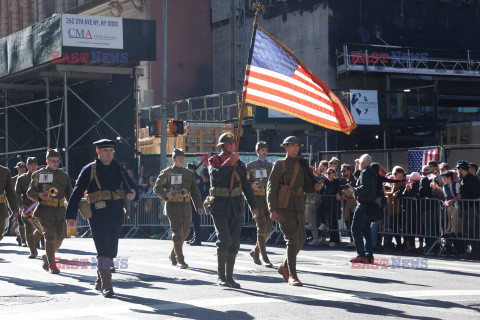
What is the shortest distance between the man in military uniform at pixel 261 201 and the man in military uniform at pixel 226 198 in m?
2.24

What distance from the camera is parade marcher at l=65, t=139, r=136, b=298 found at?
31.0 ft

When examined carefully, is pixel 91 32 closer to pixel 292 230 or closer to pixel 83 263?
pixel 83 263

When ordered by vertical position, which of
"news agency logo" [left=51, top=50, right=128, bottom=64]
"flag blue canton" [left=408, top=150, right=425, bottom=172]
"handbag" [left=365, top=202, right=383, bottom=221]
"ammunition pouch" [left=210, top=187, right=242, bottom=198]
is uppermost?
"news agency logo" [left=51, top=50, right=128, bottom=64]

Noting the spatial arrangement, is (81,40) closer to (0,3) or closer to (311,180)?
(311,180)

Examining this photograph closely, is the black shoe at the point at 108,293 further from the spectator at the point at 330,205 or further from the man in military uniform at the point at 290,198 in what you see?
the spectator at the point at 330,205

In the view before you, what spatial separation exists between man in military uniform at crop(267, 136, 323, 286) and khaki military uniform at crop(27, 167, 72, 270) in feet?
12.0

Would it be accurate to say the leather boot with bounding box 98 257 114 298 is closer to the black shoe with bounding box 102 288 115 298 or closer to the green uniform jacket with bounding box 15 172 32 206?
the black shoe with bounding box 102 288 115 298

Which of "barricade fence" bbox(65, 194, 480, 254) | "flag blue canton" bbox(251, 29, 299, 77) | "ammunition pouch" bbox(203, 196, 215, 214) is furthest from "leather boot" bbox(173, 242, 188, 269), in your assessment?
"barricade fence" bbox(65, 194, 480, 254)

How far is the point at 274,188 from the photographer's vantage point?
33.8 feet

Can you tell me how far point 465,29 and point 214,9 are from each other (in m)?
14.5

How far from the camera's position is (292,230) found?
10.2 m

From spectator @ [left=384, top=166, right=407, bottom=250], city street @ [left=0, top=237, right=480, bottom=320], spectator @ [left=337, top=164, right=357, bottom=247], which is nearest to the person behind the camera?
A: city street @ [left=0, top=237, right=480, bottom=320]

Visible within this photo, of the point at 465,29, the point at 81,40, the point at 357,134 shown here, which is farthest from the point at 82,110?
the point at 465,29

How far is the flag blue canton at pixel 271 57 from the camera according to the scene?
11.1 meters
